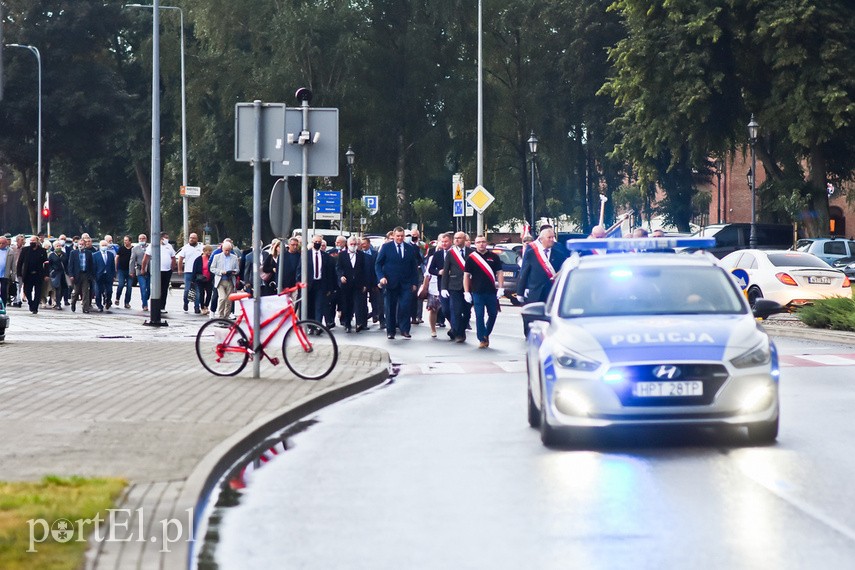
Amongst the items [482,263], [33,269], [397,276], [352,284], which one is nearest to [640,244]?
[482,263]

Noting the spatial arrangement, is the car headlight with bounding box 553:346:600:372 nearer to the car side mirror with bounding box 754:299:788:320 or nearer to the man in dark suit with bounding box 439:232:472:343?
the car side mirror with bounding box 754:299:788:320

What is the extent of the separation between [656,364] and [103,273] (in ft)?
90.1

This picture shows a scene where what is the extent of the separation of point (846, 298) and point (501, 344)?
6.28 metres

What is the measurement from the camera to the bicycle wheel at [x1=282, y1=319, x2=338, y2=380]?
16.6 meters

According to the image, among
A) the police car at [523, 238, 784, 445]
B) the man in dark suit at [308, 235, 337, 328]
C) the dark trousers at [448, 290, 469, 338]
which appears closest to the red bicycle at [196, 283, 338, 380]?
the police car at [523, 238, 784, 445]

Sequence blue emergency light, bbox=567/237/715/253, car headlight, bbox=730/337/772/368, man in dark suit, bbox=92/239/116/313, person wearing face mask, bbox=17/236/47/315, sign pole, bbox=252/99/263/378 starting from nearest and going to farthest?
car headlight, bbox=730/337/772/368 < blue emergency light, bbox=567/237/715/253 < sign pole, bbox=252/99/263/378 < person wearing face mask, bbox=17/236/47/315 < man in dark suit, bbox=92/239/116/313

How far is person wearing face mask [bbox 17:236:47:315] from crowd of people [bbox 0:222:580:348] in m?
0.02

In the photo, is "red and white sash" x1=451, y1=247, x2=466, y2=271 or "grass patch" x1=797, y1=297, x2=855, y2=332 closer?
"red and white sash" x1=451, y1=247, x2=466, y2=271

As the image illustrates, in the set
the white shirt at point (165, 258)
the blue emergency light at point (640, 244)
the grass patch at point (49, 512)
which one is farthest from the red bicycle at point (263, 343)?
the white shirt at point (165, 258)

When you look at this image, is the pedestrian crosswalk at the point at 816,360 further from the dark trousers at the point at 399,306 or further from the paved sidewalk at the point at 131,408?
the dark trousers at the point at 399,306

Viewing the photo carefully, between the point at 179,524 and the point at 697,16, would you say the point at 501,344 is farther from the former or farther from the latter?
the point at 697,16

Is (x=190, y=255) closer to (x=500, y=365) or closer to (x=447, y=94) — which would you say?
(x=500, y=365)

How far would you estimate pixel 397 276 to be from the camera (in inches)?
1006

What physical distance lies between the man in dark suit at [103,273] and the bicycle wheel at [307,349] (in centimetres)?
2022
